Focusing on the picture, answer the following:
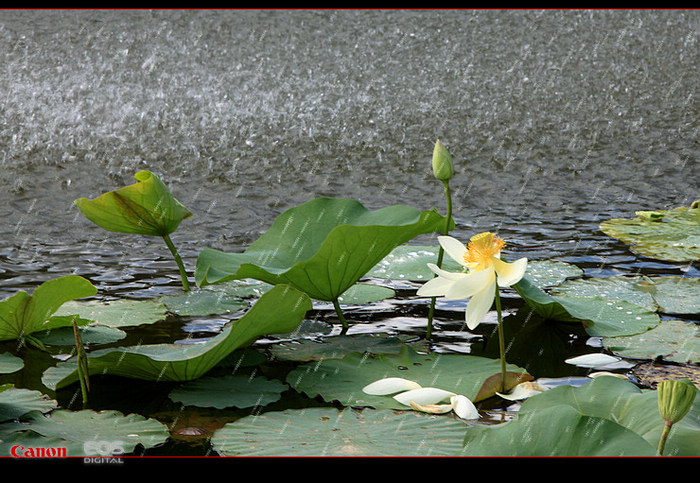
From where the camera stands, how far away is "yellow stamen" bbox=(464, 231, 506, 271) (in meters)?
1.13

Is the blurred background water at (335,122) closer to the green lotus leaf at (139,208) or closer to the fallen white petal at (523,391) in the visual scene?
the green lotus leaf at (139,208)

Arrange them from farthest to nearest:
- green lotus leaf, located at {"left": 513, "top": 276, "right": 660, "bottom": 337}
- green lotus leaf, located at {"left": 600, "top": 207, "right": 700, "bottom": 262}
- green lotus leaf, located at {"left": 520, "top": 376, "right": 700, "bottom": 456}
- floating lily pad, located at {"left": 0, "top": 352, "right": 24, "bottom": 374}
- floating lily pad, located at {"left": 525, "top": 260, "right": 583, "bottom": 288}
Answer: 1. green lotus leaf, located at {"left": 600, "top": 207, "right": 700, "bottom": 262}
2. floating lily pad, located at {"left": 525, "top": 260, "right": 583, "bottom": 288}
3. green lotus leaf, located at {"left": 513, "top": 276, "right": 660, "bottom": 337}
4. floating lily pad, located at {"left": 0, "top": 352, "right": 24, "bottom": 374}
5. green lotus leaf, located at {"left": 520, "top": 376, "right": 700, "bottom": 456}

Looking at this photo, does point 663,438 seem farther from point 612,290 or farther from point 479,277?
point 612,290

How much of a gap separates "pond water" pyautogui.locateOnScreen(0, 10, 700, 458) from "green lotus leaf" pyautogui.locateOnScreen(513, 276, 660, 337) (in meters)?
0.27

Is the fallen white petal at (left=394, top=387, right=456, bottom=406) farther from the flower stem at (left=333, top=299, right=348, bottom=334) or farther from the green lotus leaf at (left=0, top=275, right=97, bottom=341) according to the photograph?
the green lotus leaf at (left=0, top=275, right=97, bottom=341)

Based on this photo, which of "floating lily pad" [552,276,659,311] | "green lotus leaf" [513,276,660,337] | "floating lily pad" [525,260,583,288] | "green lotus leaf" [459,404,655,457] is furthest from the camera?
"floating lily pad" [525,260,583,288]

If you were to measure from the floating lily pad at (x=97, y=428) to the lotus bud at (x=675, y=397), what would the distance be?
0.68 m

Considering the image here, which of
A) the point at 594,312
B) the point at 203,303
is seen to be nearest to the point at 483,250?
the point at 594,312

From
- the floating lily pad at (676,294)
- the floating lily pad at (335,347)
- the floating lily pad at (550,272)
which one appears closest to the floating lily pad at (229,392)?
the floating lily pad at (335,347)

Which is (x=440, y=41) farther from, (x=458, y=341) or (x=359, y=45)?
(x=458, y=341)

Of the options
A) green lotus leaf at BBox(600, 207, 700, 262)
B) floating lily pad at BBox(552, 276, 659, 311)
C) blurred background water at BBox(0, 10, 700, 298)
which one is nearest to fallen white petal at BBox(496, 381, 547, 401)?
floating lily pad at BBox(552, 276, 659, 311)

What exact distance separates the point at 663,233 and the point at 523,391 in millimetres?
1230

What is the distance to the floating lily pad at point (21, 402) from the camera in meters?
1.14

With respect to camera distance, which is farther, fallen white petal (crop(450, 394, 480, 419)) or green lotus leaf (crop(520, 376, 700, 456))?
fallen white petal (crop(450, 394, 480, 419))
